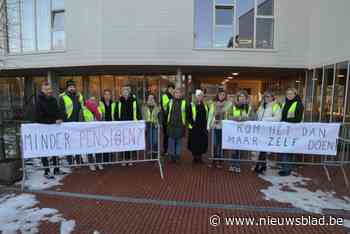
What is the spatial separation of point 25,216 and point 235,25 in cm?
1063

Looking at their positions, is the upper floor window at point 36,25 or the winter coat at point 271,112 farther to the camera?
the upper floor window at point 36,25

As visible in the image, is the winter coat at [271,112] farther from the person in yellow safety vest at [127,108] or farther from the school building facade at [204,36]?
the school building facade at [204,36]

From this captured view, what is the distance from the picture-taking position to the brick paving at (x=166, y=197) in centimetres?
361

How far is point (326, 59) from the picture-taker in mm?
9773

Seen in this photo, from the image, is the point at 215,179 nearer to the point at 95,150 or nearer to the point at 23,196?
the point at 95,150

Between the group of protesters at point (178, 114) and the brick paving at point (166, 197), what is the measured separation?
0.46 meters

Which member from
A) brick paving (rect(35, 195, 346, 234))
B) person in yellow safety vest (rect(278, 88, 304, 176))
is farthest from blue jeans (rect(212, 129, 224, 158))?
brick paving (rect(35, 195, 346, 234))

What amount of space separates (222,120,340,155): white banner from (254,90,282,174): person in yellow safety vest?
0.42 m

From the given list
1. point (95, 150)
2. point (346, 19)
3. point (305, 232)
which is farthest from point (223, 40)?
point (305, 232)

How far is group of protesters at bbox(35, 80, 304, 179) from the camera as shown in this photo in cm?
582

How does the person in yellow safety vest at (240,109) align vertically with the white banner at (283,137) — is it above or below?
above

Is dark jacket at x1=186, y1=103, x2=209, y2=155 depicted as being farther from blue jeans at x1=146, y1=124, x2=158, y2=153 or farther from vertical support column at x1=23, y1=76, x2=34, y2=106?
vertical support column at x1=23, y1=76, x2=34, y2=106

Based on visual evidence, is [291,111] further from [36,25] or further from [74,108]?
[36,25]

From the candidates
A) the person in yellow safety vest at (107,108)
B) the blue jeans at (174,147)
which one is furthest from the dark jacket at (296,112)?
the person in yellow safety vest at (107,108)
